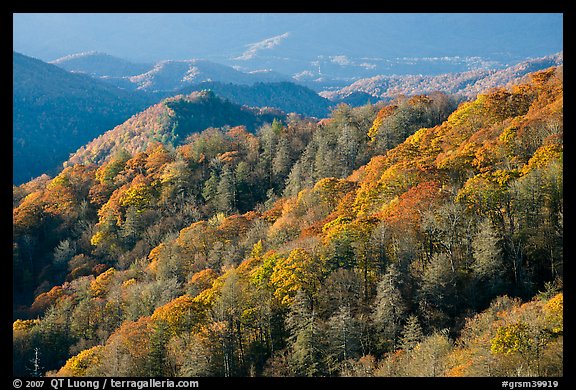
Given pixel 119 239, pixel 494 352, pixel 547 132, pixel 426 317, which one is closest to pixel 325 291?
pixel 426 317

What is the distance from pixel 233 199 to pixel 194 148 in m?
19.2

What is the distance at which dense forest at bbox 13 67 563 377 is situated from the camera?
36094mm

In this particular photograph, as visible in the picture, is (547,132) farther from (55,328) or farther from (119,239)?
(119,239)

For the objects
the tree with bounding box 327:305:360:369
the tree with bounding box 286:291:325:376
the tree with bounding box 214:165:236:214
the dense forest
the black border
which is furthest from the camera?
the tree with bounding box 214:165:236:214

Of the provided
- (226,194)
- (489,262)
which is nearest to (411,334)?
(489,262)

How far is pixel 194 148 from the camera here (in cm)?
10419

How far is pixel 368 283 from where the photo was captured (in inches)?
1724

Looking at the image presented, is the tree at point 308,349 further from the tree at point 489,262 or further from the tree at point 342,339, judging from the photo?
the tree at point 489,262

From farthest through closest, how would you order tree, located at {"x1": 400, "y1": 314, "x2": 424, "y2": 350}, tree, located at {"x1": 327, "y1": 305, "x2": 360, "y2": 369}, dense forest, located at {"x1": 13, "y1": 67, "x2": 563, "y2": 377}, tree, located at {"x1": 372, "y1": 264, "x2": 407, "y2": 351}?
tree, located at {"x1": 372, "y1": 264, "x2": 407, "y2": 351}
tree, located at {"x1": 327, "y1": 305, "x2": 360, "y2": 369}
dense forest, located at {"x1": 13, "y1": 67, "x2": 563, "y2": 377}
tree, located at {"x1": 400, "y1": 314, "x2": 424, "y2": 350}

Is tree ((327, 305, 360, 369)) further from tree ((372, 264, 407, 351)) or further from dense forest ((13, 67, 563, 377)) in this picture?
tree ((372, 264, 407, 351))

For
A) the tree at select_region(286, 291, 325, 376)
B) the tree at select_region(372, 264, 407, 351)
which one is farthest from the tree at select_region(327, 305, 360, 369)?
the tree at select_region(372, 264, 407, 351)

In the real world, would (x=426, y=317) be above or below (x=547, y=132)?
below

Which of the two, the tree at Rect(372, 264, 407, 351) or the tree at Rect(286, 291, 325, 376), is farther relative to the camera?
the tree at Rect(372, 264, 407, 351)
